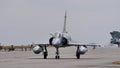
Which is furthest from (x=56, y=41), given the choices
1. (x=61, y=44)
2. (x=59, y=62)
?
(x=59, y=62)

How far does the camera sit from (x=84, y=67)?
31938 mm

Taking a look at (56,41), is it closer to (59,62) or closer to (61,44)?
(61,44)

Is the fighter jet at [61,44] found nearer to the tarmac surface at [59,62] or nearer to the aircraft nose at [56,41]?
the aircraft nose at [56,41]

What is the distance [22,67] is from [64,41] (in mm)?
21142

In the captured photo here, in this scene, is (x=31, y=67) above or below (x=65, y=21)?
below

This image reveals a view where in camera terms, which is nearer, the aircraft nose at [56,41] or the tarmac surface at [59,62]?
the tarmac surface at [59,62]

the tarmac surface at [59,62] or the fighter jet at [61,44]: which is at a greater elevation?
the fighter jet at [61,44]

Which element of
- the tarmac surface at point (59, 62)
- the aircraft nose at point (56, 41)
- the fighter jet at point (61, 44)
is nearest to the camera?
the tarmac surface at point (59, 62)

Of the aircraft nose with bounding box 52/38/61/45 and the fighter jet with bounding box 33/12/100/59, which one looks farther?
the fighter jet with bounding box 33/12/100/59

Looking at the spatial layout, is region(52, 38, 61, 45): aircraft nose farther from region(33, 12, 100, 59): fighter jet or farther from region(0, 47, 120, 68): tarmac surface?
region(0, 47, 120, 68): tarmac surface

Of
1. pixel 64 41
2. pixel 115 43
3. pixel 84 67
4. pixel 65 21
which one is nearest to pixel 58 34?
pixel 64 41

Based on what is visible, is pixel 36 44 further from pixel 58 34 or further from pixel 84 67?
pixel 84 67

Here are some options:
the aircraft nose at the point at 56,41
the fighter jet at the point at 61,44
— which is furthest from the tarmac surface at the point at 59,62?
the aircraft nose at the point at 56,41

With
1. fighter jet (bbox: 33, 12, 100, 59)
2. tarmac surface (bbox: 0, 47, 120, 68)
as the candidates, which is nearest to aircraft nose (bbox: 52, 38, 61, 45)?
fighter jet (bbox: 33, 12, 100, 59)
